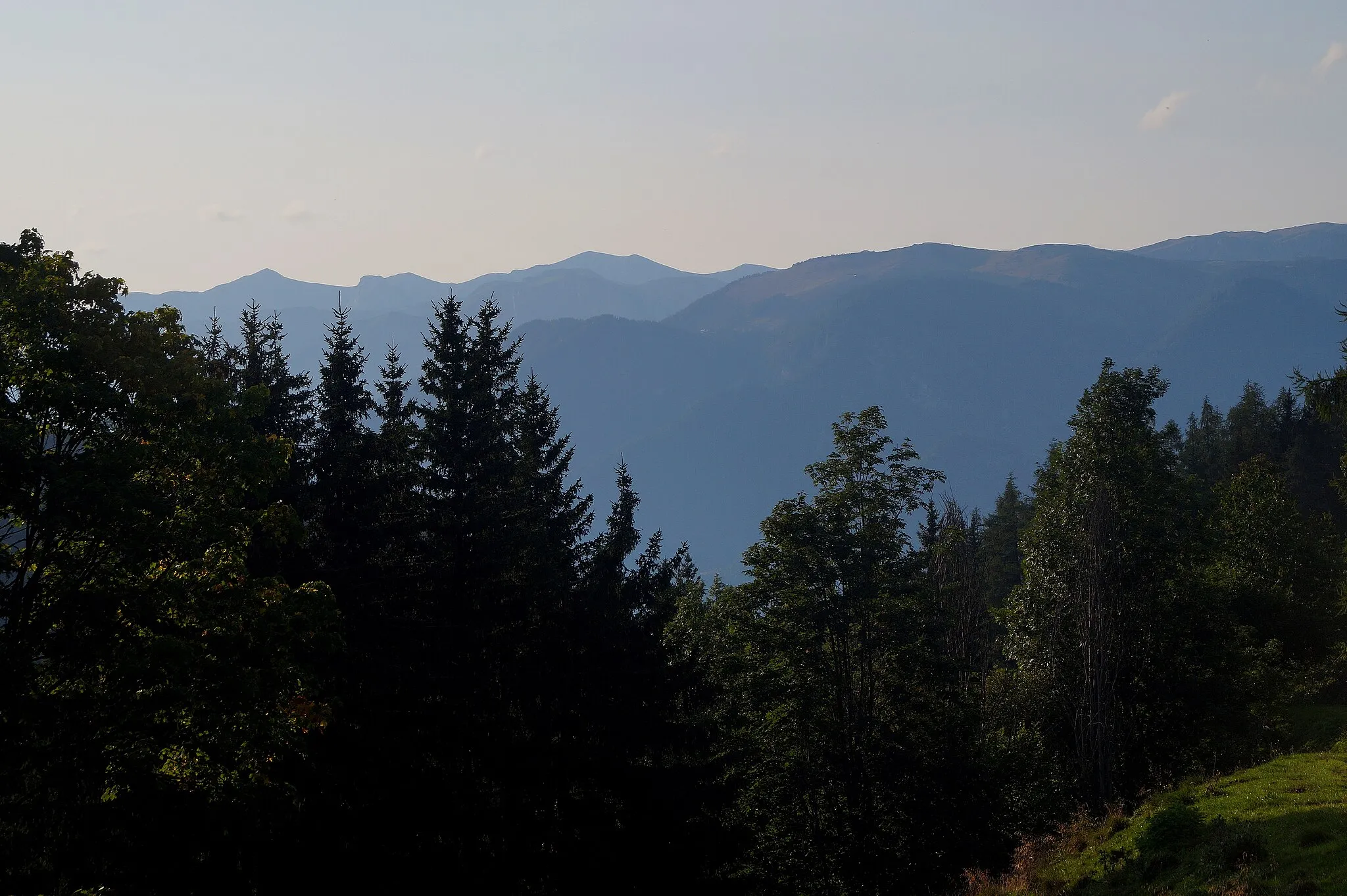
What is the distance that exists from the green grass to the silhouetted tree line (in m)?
7.25

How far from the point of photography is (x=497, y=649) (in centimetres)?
2742

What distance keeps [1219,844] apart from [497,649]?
1802cm

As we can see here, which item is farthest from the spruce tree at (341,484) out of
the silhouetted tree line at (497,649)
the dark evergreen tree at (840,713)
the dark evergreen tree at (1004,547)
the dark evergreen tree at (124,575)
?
the dark evergreen tree at (1004,547)

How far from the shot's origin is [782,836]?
2888 centimetres

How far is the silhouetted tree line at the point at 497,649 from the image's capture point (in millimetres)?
13797

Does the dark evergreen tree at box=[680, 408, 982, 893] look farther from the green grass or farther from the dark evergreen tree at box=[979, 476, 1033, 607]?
the dark evergreen tree at box=[979, 476, 1033, 607]

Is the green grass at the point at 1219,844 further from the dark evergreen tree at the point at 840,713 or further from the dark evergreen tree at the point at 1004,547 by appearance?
the dark evergreen tree at the point at 1004,547

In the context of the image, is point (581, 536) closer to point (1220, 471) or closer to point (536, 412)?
point (536, 412)

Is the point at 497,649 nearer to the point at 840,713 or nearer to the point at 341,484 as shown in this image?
the point at 341,484

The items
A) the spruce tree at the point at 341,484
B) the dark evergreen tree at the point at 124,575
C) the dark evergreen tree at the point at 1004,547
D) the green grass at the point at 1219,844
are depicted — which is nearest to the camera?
the dark evergreen tree at the point at 124,575

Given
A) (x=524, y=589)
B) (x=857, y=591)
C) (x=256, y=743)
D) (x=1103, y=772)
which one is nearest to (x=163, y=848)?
(x=256, y=743)

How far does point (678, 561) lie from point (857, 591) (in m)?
7.23

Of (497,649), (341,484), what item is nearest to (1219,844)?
(497,649)

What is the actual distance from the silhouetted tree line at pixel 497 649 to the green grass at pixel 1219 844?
7255 millimetres
